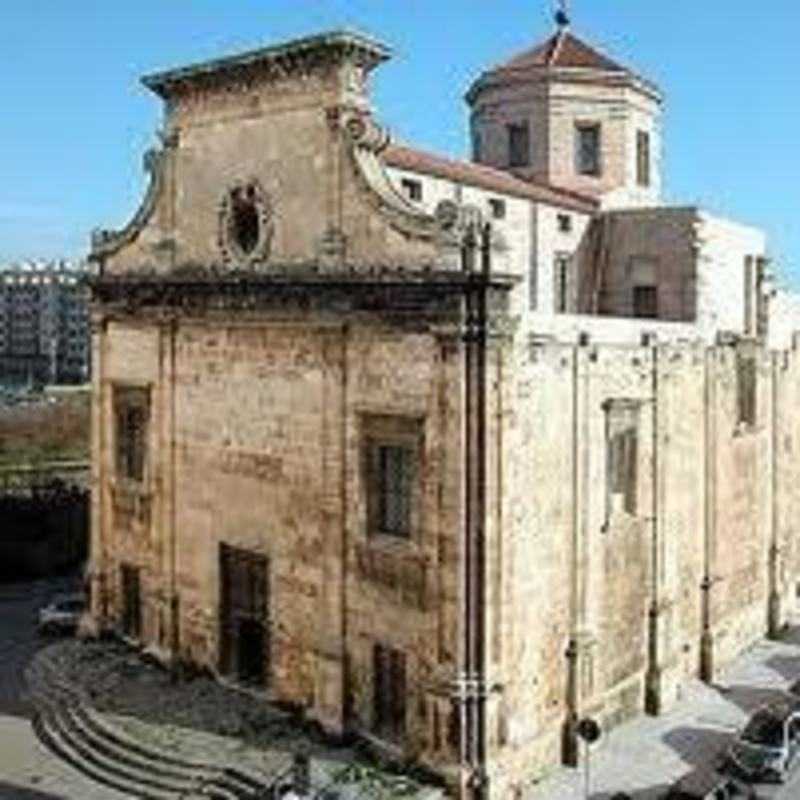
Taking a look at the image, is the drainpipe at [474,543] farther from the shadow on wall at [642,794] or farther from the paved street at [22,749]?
the paved street at [22,749]

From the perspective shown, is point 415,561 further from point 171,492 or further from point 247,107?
point 247,107

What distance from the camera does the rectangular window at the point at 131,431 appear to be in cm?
2875

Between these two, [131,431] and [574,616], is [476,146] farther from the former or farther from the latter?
[574,616]

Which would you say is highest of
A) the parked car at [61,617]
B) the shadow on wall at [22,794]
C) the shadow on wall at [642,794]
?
the parked car at [61,617]

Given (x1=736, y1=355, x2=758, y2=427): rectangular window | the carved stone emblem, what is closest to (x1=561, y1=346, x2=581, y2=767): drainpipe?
the carved stone emblem

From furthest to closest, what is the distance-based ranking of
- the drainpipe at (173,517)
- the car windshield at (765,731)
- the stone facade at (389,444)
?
the drainpipe at (173,517) → the car windshield at (765,731) → the stone facade at (389,444)

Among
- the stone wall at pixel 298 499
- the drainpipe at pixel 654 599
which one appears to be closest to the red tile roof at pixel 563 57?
the drainpipe at pixel 654 599

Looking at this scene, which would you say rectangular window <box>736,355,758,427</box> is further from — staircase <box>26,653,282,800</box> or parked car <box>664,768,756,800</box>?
staircase <box>26,653,282,800</box>

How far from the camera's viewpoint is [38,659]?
29.0 metres

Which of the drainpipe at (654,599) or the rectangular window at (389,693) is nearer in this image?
the rectangular window at (389,693)

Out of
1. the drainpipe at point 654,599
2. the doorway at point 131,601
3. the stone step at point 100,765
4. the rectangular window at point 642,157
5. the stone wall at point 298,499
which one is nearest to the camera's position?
the stone wall at point 298,499

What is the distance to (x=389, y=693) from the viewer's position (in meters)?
22.9

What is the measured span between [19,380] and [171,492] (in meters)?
121

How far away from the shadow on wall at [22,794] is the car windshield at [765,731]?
1185 cm
